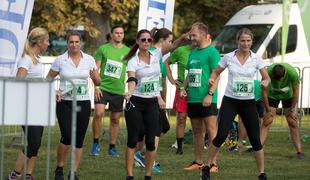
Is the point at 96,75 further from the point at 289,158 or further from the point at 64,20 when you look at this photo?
the point at 64,20

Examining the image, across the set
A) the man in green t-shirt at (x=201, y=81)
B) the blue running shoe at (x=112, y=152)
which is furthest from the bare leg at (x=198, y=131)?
the blue running shoe at (x=112, y=152)

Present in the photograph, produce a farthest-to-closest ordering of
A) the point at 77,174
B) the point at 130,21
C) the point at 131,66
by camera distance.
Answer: the point at 130,21, the point at 77,174, the point at 131,66

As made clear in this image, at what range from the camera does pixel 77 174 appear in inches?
458

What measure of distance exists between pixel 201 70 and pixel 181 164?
1744 mm

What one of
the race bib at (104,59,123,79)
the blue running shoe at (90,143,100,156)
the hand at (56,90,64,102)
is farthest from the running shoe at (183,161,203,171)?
the hand at (56,90,64,102)

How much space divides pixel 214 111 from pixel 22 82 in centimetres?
421

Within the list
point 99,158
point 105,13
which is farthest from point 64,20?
point 99,158

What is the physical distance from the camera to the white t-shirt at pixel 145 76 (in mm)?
10586

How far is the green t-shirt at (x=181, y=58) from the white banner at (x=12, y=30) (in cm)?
436

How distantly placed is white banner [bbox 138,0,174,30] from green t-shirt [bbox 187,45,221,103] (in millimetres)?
2011

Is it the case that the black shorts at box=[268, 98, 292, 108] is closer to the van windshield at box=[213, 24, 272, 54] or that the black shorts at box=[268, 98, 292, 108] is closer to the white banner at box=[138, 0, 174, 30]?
the white banner at box=[138, 0, 174, 30]

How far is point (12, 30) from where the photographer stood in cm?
988

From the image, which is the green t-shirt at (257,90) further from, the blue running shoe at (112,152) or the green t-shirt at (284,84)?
the blue running shoe at (112,152)

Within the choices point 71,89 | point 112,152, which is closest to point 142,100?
point 71,89
